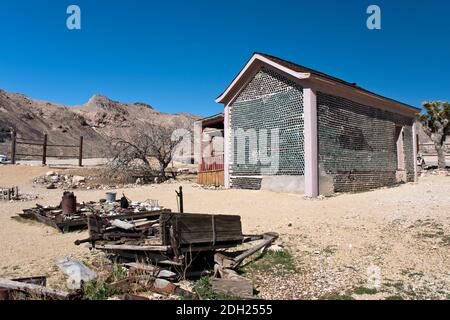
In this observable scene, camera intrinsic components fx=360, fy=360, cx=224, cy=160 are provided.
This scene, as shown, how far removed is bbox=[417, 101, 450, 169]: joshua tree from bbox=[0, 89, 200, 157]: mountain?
27.3 meters

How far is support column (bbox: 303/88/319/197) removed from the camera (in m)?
12.7

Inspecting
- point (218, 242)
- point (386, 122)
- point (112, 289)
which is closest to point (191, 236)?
point (218, 242)

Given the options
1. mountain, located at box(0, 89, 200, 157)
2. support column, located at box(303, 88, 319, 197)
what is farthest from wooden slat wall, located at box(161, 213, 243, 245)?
mountain, located at box(0, 89, 200, 157)

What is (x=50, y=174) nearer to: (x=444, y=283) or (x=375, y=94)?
(x=375, y=94)

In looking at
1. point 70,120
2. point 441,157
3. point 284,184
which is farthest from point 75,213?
point 70,120

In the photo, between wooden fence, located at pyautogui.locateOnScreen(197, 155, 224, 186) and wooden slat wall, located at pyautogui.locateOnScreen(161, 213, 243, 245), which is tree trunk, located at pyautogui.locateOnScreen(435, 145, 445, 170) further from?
wooden slat wall, located at pyautogui.locateOnScreen(161, 213, 243, 245)

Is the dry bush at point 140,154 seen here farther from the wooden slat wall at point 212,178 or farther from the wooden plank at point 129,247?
the wooden plank at point 129,247

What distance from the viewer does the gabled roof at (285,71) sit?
13009 millimetres

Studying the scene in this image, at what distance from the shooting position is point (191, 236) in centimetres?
526

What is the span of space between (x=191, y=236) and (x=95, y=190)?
12746mm

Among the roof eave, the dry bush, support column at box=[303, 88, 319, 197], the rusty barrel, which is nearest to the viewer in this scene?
the rusty barrel

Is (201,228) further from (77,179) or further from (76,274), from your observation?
(77,179)

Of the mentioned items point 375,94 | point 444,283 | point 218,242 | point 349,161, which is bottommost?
point 444,283

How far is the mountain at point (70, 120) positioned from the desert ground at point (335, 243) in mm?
28073
